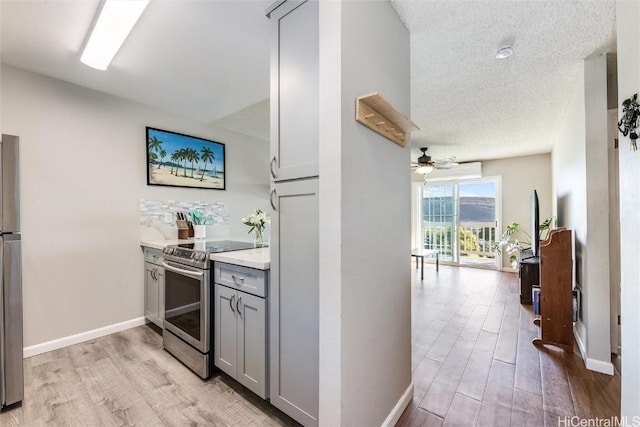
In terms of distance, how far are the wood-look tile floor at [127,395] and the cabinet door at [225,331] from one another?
7.3 inches

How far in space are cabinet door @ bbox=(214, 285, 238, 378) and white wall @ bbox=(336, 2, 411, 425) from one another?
891 mm

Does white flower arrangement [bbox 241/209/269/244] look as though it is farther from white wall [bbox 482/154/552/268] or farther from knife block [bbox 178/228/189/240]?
white wall [bbox 482/154/552/268]

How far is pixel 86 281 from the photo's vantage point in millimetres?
2533

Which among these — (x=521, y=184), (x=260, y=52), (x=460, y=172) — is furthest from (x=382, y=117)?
(x=521, y=184)

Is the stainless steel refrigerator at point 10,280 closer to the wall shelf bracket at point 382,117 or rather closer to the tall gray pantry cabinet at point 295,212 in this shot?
the tall gray pantry cabinet at point 295,212

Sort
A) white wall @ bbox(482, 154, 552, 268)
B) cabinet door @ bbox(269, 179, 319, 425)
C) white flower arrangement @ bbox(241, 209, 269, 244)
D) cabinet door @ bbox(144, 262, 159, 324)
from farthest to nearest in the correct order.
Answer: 1. white wall @ bbox(482, 154, 552, 268)
2. cabinet door @ bbox(144, 262, 159, 324)
3. white flower arrangement @ bbox(241, 209, 269, 244)
4. cabinet door @ bbox(269, 179, 319, 425)

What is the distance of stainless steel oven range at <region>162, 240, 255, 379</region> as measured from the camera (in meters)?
1.90

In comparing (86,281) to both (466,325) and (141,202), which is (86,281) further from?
(466,325)

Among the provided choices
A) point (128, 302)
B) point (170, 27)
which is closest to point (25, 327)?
point (128, 302)

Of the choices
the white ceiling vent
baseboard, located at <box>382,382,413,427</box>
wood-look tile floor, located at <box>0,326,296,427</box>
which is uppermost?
the white ceiling vent

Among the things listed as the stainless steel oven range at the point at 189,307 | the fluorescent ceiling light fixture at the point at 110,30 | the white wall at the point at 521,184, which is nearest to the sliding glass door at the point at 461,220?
the white wall at the point at 521,184

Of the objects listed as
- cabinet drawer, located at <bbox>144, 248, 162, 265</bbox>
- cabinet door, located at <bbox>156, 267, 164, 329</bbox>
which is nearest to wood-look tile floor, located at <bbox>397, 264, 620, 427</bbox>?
cabinet door, located at <bbox>156, 267, 164, 329</bbox>

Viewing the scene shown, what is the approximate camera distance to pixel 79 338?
2477 mm

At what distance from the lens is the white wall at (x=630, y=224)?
3.58 ft
